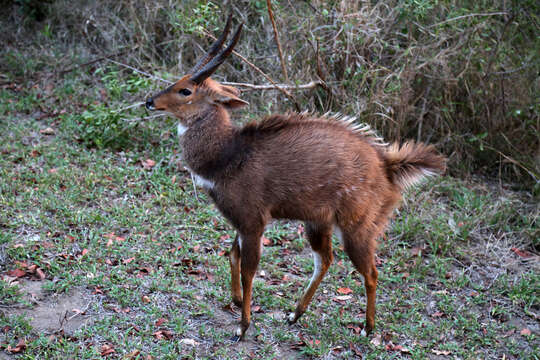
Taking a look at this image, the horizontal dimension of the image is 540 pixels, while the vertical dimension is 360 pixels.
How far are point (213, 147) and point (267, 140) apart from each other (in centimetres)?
43

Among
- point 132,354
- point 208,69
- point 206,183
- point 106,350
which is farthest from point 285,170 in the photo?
point 106,350

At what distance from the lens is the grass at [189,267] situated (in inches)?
179

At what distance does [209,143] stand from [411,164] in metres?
1.68

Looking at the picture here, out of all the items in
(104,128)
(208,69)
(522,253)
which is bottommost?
(104,128)

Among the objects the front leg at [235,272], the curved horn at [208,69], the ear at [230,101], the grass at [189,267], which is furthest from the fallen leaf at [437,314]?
the curved horn at [208,69]

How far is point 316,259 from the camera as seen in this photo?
4988 mm

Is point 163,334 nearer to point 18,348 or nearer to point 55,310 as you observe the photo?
point 55,310

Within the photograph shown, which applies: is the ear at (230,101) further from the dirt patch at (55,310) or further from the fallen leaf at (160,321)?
the dirt patch at (55,310)

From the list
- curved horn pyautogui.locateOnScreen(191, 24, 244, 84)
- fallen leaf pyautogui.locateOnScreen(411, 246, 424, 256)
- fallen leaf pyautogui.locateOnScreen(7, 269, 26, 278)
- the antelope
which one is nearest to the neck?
the antelope

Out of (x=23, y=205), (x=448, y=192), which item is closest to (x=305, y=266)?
(x=448, y=192)

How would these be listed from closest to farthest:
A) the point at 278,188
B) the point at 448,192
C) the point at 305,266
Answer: the point at 278,188
the point at 305,266
the point at 448,192

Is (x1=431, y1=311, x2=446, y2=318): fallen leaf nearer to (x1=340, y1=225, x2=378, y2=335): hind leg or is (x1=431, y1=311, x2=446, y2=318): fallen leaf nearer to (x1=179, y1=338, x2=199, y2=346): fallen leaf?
(x1=340, y1=225, x2=378, y2=335): hind leg

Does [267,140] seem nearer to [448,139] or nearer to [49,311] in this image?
[49,311]

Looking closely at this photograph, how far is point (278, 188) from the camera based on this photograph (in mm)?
4414
